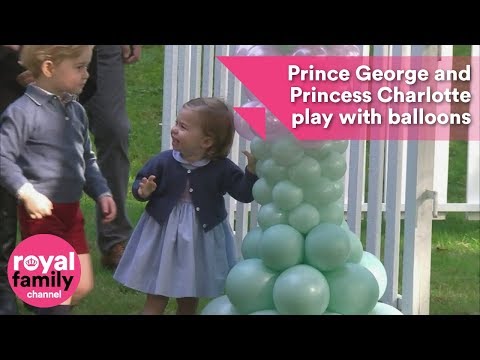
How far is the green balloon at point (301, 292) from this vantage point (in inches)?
107

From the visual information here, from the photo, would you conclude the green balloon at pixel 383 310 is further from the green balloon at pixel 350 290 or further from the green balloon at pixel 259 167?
the green balloon at pixel 259 167

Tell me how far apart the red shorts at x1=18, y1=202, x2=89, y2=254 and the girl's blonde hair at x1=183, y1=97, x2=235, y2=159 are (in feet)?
1.52

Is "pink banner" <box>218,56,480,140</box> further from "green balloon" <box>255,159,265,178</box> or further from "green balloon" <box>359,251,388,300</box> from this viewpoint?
"green balloon" <box>359,251,388,300</box>

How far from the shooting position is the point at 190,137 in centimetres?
299

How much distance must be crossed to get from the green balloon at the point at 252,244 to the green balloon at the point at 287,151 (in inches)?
9.7

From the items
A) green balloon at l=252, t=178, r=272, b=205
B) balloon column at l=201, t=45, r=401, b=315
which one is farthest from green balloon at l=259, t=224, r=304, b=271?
green balloon at l=252, t=178, r=272, b=205

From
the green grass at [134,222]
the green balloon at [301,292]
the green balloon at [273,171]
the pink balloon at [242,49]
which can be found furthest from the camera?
the green grass at [134,222]

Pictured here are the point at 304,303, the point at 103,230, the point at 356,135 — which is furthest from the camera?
the point at 103,230

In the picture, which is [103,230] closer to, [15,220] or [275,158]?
[15,220]

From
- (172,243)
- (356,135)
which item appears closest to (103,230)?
(172,243)

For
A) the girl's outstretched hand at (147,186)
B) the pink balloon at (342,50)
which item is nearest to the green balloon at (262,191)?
the girl's outstretched hand at (147,186)

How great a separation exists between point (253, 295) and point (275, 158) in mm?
414

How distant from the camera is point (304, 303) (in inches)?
107

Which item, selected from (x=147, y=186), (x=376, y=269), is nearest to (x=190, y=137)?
(x=147, y=186)
